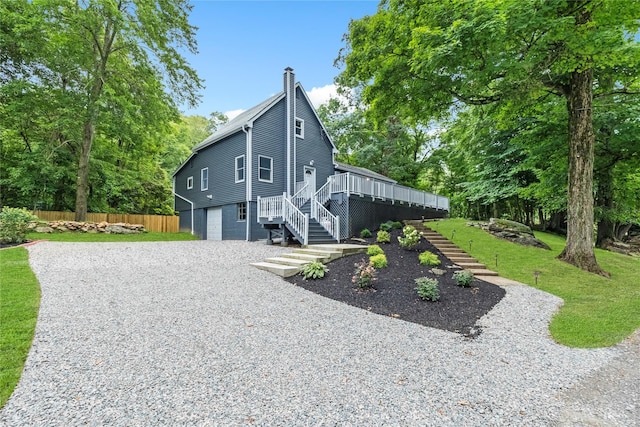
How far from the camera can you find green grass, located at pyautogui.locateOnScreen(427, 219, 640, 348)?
15.5 feet

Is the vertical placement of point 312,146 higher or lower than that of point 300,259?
higher

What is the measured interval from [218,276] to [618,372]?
6.95m

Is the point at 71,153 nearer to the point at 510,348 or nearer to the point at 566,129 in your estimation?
the point at 510,348

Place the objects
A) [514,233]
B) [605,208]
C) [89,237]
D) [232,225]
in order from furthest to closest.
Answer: [232,225]
[605,208]
[89,237]
[514,233]

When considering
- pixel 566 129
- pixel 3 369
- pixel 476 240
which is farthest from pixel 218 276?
pixel 566 129

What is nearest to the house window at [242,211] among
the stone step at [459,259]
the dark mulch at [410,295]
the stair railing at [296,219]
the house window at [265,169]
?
the house window at [265,169]

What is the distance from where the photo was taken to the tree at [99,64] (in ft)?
45.8

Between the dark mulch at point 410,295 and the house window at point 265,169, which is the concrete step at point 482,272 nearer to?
the dark mulch at point 410,295

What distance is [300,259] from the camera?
8.59 meters

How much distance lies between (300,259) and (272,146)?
27.3 ft

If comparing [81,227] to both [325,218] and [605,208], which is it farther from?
[605,208]

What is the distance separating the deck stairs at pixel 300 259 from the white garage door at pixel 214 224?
8075 millimetres

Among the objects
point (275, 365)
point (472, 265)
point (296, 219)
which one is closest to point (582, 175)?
point (472, 265)

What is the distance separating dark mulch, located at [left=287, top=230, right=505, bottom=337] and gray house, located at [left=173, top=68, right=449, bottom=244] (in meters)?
3.70
